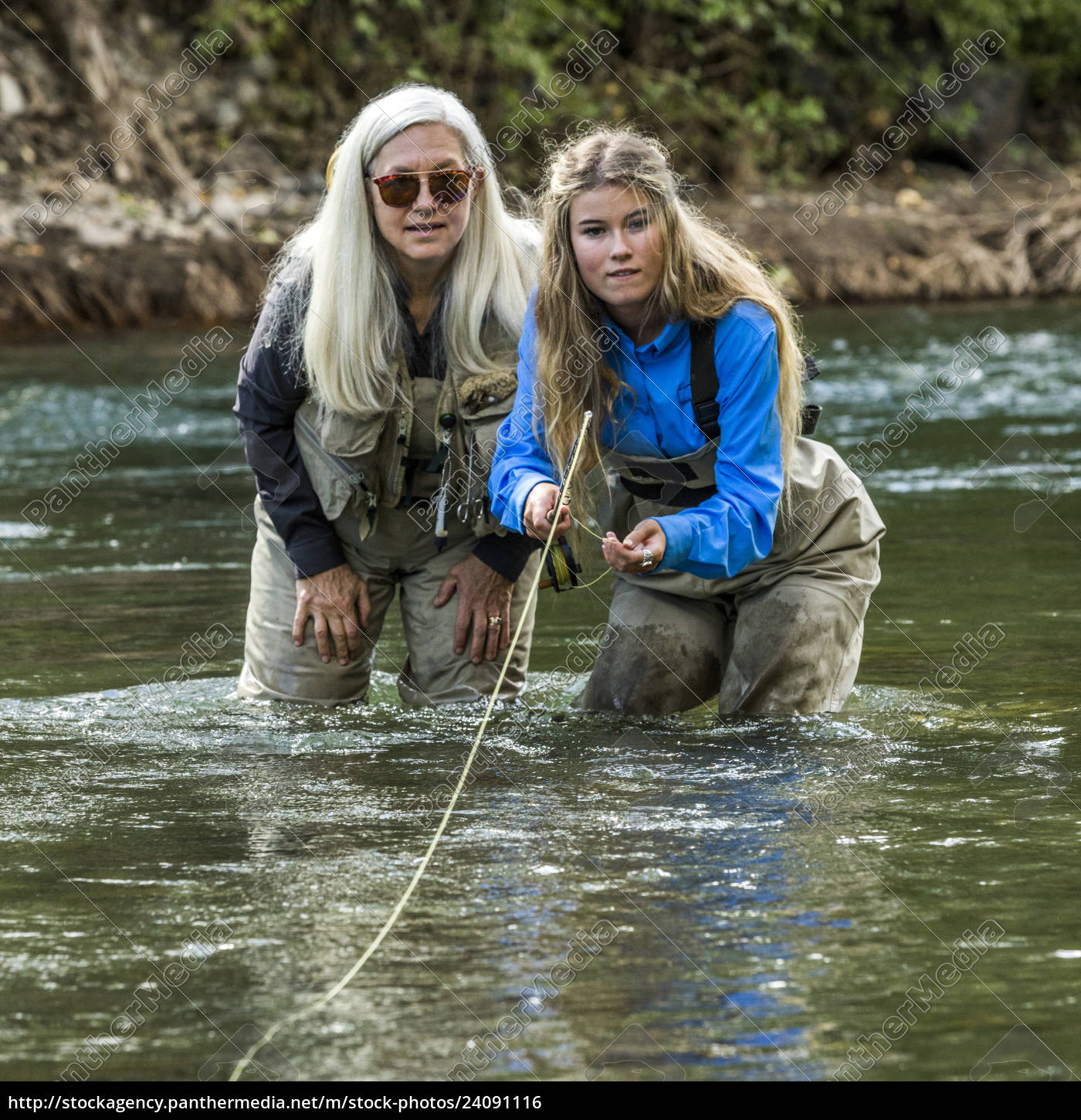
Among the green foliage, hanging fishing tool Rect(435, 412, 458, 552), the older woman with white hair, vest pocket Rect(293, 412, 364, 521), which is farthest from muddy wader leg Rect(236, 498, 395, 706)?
the green foliage

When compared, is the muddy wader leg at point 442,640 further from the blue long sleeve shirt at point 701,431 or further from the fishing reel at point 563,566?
the blue long sleeve shirt at point 701,431

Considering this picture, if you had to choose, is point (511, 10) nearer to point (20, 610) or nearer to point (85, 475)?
point (85, 475)

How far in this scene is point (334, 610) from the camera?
171 inches

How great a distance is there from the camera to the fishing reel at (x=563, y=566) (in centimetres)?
394

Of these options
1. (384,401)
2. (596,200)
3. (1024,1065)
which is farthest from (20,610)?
(1024,1065)

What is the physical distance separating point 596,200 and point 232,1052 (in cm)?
206

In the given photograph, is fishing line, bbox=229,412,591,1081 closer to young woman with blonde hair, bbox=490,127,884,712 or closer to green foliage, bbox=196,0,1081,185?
young woman with blonde hair, bbox=490,127,884,712

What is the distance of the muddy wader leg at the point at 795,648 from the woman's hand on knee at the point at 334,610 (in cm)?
100

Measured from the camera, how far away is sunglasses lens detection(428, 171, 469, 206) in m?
4.04

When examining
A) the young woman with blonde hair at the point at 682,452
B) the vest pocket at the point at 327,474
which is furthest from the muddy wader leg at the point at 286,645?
the young woman with blonde hair at the point at 682,452

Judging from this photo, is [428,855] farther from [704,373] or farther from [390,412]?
[390,412]

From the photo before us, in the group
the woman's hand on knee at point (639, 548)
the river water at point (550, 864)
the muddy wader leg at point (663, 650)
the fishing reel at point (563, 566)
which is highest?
the woman's hand on knee at point (639, 548)

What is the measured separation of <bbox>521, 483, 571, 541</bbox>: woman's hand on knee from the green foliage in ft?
48.6

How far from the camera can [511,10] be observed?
1928 centimetres
